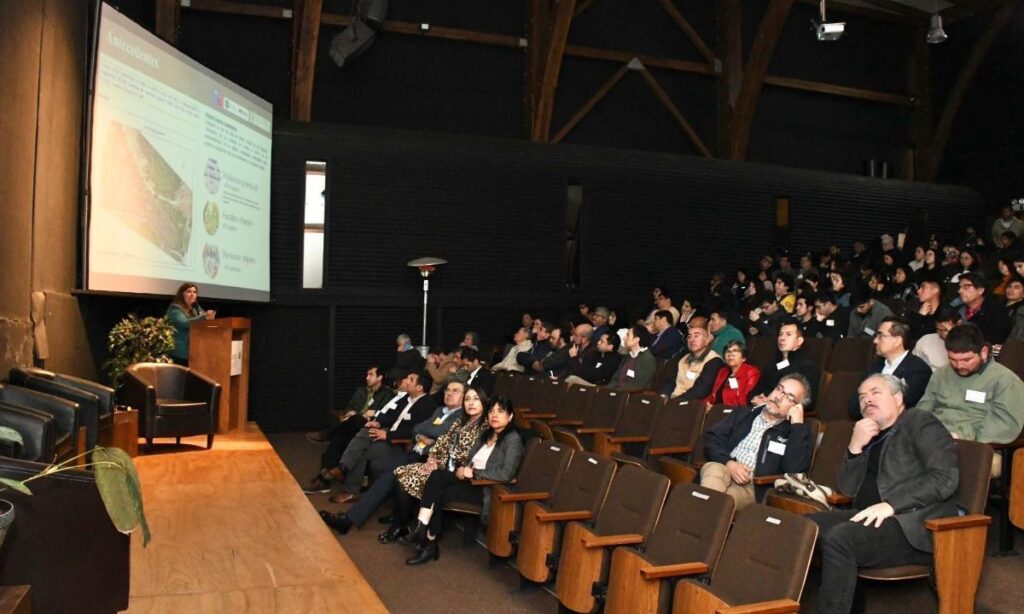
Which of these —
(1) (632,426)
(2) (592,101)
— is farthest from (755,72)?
(1) (632,426)

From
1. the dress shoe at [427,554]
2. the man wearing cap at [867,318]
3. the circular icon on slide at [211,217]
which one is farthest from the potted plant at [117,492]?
the circular icon on slide at [211,217]

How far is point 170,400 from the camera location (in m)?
5.81

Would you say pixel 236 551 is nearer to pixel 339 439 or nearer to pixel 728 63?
pixel 339 439

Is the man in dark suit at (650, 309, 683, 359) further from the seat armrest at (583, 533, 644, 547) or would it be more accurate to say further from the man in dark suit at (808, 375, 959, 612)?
the seat armrest at (583, 533, 644, 547)

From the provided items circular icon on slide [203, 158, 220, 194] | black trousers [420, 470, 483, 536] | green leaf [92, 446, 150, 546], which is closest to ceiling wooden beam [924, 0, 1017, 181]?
circular icon on slide [203, 158, 220, 194]

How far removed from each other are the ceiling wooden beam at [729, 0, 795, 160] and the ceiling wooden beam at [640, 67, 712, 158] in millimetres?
397

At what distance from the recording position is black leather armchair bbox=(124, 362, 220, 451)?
5340 millimetres

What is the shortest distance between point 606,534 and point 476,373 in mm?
3652

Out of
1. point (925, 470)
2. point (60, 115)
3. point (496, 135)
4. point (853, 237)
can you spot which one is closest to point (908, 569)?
point (925, 470)

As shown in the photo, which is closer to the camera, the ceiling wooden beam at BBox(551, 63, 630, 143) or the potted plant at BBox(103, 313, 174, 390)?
the potted plant at BBox(103, 313, 174, 390)

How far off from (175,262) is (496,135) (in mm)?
5189

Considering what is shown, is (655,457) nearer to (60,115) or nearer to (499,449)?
(499,449)

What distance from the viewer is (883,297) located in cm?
760

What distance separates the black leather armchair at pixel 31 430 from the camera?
299 cm
